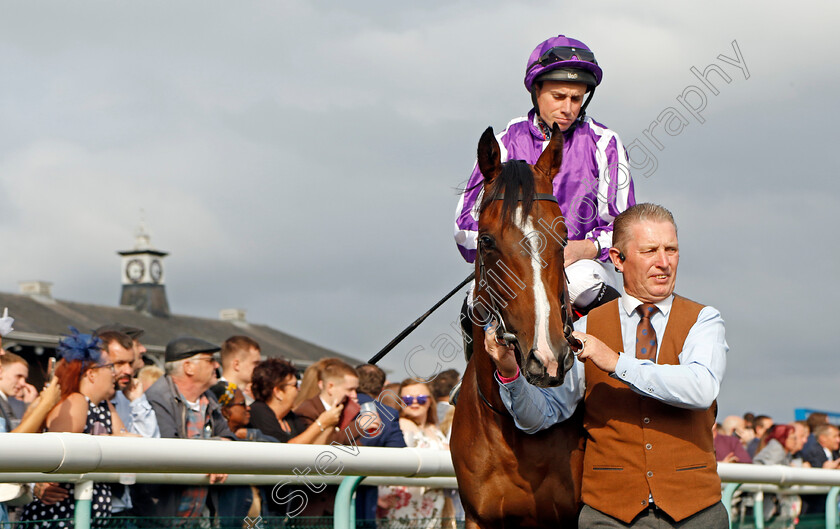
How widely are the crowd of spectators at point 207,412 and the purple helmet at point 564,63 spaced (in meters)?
1.93

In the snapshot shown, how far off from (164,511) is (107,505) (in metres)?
0.25

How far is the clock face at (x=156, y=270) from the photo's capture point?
51.6 metres

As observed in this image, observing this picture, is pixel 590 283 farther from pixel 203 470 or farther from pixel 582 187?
pixel 203 470

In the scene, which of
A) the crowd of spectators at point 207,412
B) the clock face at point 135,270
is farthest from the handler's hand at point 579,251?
the clock face at point 135,270

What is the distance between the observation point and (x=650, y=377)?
2.65m

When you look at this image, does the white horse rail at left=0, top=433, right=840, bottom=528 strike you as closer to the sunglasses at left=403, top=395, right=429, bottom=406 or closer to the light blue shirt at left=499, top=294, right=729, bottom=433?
the light blue shirt at left=499, top=294, right=729, bottom=433

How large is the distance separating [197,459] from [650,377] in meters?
1.50

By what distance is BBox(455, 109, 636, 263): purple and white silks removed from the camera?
387 cm

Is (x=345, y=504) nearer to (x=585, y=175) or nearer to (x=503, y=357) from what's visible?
(x=503, y=357)

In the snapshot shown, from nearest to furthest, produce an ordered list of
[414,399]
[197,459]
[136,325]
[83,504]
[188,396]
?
1. [83,504]
2. [197,459]
3. [188,396]
4. [414,399]
5. [136,325]

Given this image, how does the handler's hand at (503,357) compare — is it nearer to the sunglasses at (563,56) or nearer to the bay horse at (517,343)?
the bay horse at (517,343)

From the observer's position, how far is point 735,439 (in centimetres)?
883

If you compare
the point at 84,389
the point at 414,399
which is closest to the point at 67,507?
the point at 84,389

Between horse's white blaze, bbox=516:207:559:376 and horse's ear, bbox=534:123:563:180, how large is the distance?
1.32 feet
